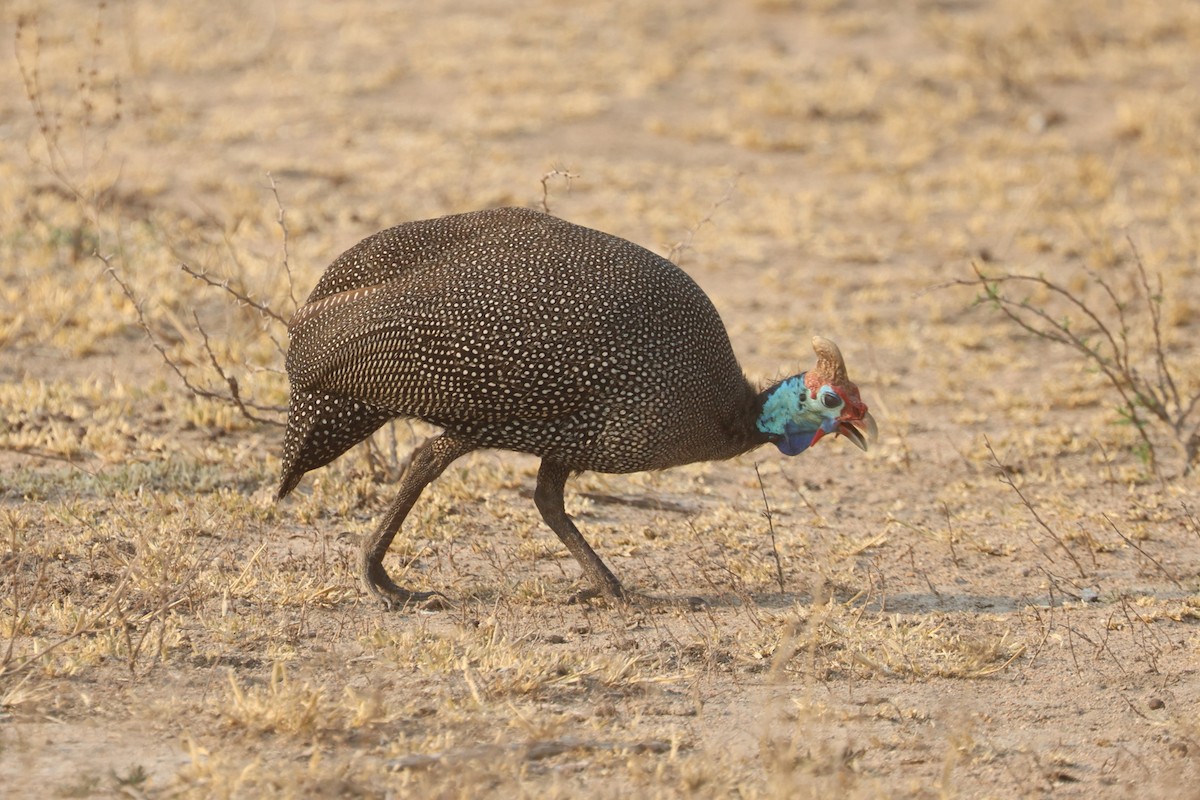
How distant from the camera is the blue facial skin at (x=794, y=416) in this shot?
4.53m

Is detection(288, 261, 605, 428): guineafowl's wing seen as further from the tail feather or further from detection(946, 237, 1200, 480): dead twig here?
detection(946, 237, 1200, 480): dead twig

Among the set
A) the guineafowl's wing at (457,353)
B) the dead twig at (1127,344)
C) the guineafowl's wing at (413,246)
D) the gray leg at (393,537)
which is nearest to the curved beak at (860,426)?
the guineafowl's wing at (457,353)

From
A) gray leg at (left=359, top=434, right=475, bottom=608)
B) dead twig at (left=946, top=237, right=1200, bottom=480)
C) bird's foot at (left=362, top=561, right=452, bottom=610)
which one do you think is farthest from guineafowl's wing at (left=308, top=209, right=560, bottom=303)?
dead twig at (left=946, top=237, right=1200, bottom=480)

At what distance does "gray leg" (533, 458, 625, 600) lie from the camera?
4.67m

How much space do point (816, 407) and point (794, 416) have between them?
82 millimetres

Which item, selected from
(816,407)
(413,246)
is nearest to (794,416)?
(816,407)

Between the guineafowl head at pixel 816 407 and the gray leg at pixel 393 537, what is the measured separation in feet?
3.35

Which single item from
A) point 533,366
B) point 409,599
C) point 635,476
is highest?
point 533,366

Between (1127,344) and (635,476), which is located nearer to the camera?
(635,476)

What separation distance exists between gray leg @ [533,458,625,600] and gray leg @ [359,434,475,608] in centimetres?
31

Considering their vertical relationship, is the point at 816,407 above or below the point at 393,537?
above

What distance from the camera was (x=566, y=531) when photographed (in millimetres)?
4707

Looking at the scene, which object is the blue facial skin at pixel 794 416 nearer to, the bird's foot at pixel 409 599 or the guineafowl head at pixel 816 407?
the guineafowl head at pixel 816 407

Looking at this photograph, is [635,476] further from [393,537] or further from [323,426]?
[323,426]
